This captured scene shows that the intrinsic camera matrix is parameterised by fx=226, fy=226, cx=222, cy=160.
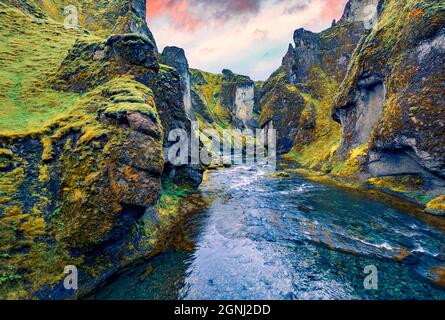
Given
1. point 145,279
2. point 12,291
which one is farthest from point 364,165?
point 12,291

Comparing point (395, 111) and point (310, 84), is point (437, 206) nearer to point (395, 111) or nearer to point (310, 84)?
point (395, 111)

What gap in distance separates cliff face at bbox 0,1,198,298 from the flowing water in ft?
6.55

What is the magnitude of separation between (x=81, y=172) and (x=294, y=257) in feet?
38.8

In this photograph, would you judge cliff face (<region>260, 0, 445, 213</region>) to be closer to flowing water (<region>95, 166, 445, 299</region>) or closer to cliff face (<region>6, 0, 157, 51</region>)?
flowing water (<region>95, 166, 445, 299</region>)

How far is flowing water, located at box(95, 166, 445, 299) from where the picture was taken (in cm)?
952

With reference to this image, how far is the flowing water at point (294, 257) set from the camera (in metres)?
9.52

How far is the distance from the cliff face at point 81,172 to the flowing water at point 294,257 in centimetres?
200

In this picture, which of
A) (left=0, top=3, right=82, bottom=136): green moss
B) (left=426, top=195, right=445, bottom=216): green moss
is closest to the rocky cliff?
(left=0, top=3, right=82, bottom=136): green moss

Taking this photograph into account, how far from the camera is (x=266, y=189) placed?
92.4ft

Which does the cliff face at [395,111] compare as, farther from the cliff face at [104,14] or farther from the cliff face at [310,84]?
the cliff face at [104,14]

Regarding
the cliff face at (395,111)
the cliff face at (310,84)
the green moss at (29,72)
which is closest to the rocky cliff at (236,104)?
the cliff face at (310,84)

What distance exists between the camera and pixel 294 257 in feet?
40.0

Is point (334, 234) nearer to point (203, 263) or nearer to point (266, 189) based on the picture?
point (203, 263)
